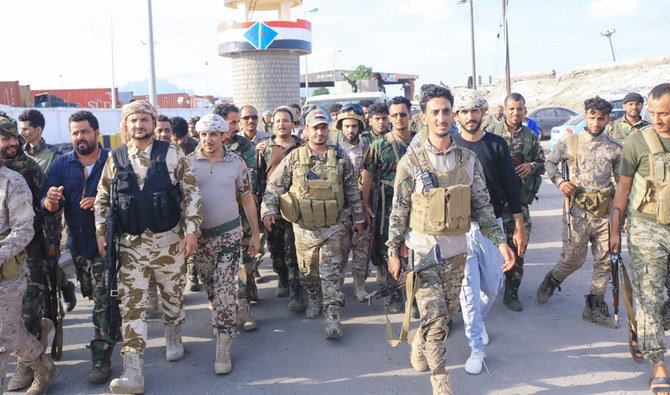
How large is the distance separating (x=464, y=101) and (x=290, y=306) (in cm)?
257

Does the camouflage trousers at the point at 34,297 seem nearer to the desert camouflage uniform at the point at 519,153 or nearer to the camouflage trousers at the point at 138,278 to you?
the camouflage trousers at the point at 138,278

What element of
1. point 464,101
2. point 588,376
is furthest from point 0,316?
point 588,376

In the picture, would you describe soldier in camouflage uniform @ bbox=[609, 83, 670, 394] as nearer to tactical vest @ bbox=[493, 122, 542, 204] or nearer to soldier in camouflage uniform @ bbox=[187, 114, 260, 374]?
tactical vest @ bbox=[493, 122, 542, 204]

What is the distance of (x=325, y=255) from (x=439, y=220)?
1497 mm

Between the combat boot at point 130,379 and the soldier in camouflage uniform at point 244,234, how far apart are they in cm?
122

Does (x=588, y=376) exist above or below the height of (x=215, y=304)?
below

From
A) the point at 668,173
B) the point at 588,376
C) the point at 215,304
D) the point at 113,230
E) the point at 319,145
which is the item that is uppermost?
the point at 319,145

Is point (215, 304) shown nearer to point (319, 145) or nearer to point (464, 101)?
point (319, 145)

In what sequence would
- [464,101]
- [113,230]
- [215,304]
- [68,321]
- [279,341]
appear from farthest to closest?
[68,321]
[279,341]
[215,304]
[464,101]
[113,230]

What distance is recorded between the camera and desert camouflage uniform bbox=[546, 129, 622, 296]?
4.62 m

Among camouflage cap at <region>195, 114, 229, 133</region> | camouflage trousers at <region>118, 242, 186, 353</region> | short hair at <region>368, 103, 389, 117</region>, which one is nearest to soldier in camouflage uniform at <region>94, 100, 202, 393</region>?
camouflage trousers at <region>118, 242, 186, 353</region>

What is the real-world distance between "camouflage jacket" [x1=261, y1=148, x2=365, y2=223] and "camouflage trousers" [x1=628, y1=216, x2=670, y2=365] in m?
2.17

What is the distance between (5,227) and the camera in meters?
3.38

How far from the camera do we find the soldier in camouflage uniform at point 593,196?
460cm
